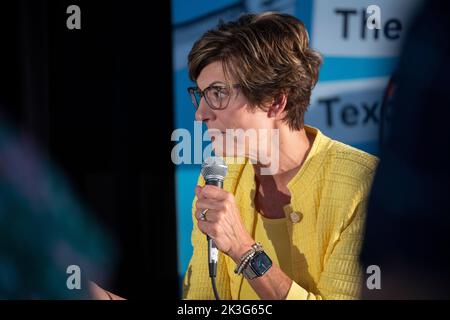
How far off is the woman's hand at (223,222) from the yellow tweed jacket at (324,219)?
15 cm

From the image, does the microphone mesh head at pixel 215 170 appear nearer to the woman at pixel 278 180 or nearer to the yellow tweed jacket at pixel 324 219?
the woman at pixel 278 180

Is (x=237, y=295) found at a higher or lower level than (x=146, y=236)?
lower

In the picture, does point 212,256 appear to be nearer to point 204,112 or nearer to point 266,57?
point 204,112

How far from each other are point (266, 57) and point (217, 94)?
0.23 meters

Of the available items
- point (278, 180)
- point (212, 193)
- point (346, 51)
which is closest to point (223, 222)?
point (212, 193)

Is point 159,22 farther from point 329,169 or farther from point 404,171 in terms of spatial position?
point 404,171

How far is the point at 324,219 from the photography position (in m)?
2.54

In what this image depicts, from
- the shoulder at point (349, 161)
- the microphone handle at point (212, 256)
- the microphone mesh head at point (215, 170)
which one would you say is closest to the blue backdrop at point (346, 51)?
the shoulder at point (349, 161)

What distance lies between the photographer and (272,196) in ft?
8.69

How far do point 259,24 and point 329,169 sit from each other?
1.95 feet

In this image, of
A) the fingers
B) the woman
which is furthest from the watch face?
the fingers

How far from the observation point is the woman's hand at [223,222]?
2.37 m

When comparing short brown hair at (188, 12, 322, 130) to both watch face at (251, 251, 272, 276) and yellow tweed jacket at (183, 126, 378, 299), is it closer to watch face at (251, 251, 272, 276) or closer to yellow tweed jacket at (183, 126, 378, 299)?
yellow tweed jacket at (183, 126, 378, 299)

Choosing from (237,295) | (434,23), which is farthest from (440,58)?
(237,295)
